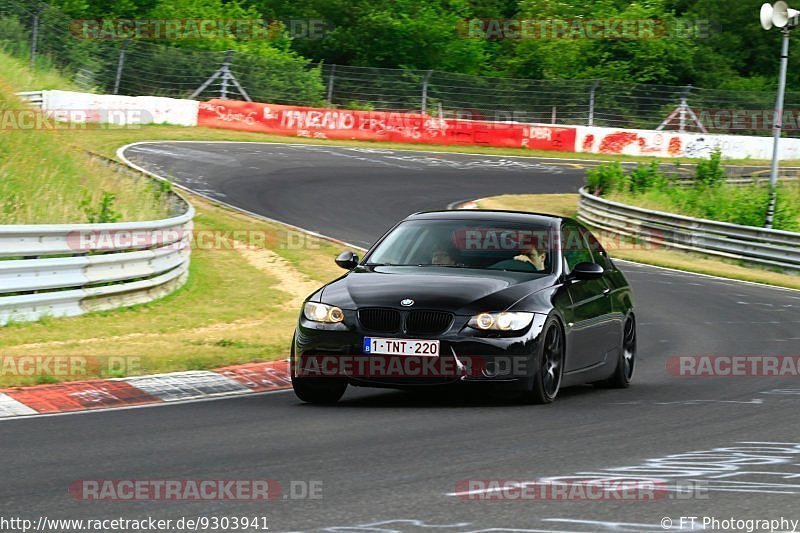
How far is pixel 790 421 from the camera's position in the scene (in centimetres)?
984

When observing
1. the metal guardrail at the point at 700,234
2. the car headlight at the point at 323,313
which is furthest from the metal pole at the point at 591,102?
the car headlight at the point at 323,313

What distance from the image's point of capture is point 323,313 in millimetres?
10219

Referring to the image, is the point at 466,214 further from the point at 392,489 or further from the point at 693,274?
the point at 693,274

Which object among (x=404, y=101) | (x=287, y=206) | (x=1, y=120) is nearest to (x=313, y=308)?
(x=1, y=120)

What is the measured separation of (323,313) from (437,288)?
2.81 feet

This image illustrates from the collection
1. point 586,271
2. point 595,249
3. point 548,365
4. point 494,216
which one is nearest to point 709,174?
point 595,249

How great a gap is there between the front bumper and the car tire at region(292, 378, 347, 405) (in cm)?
22

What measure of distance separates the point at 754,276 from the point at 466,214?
17.6m

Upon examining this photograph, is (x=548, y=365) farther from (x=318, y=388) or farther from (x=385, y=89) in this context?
(x=385, y=89)

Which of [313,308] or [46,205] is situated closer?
[313,308]

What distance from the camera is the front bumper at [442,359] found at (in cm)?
986

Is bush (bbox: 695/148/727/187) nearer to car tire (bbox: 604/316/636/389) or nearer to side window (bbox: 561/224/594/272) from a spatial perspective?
car tire (bbox: 604/316/636/389)

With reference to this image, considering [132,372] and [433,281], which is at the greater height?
[433,281]

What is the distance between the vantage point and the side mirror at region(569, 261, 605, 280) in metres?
11.1
